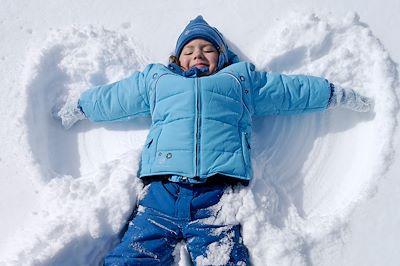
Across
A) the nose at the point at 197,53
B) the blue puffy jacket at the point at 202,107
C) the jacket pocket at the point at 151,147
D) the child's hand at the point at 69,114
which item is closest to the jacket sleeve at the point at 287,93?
the blue puffy jacket at the point at 202,107

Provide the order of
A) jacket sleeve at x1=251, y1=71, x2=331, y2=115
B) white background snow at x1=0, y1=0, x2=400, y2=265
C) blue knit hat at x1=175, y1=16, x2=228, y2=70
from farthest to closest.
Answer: blue knit hat at x1=175, y1=16, x2=228, y2=70
jacket sleeve at x1=251, y1=71, x2=331, y2=115
white background snow at x1=0, y1=0, x2=400, y2=265

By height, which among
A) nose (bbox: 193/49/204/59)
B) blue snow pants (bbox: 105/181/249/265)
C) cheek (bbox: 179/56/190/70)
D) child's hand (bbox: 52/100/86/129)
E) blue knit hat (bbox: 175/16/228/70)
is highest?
blue knit hat (bbox: 175/16/228/70)

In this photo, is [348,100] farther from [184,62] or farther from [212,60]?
[184,62]

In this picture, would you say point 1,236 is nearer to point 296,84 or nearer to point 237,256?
point 237,256

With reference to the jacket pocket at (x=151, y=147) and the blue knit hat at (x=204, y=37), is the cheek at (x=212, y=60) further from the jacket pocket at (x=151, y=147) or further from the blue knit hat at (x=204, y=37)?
the jacket pocket at (x=151, y=147)

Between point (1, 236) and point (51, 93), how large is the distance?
2.67 feet

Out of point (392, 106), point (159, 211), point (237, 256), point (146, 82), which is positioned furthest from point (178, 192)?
point (392, 106)

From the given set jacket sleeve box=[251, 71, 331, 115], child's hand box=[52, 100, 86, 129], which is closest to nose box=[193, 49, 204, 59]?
jacket sleeve box=[251, 71, 331, 115]

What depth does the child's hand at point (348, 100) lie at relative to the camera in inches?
94.4

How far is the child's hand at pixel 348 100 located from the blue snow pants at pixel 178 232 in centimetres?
81

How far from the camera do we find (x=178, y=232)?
80.9 inches

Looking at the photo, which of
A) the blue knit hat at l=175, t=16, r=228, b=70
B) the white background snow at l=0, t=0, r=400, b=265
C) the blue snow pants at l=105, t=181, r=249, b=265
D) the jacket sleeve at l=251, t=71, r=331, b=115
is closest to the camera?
the blue snow pants at l=105, t=181, r=249, b=265

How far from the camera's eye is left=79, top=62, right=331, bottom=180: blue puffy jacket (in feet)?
6.97

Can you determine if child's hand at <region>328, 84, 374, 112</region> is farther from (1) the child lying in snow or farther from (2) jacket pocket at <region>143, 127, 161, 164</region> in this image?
(2) jacket pocket at <region>143, 127, 161, 164</region>
